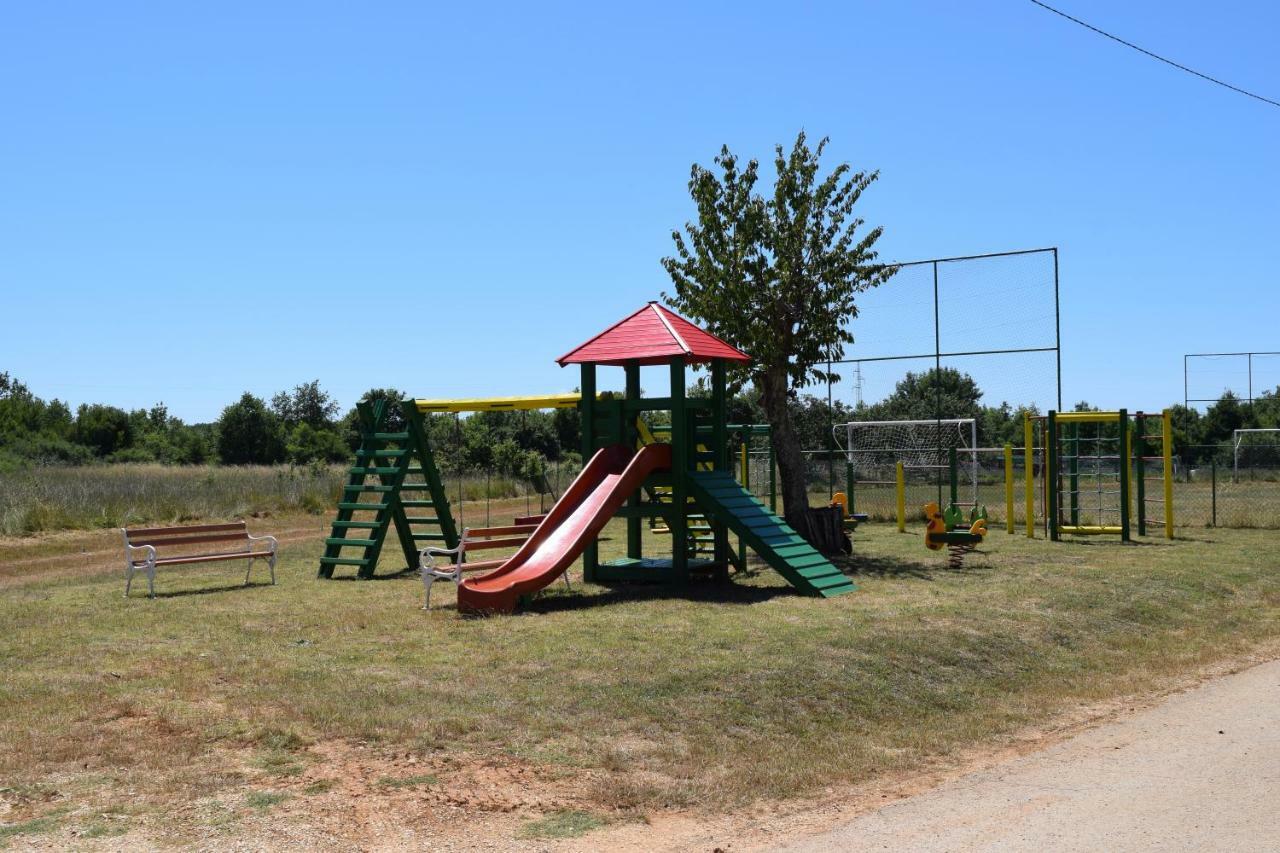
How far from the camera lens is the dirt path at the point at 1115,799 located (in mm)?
5621

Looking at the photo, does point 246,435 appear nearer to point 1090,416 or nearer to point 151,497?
point 151,497

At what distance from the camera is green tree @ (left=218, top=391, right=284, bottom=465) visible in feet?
205

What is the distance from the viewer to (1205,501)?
30078mm

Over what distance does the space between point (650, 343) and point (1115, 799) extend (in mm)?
8691

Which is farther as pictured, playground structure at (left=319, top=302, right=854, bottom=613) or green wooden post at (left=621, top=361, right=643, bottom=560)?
green wooden post at (left=621, top=361, right=643, bottom=560)

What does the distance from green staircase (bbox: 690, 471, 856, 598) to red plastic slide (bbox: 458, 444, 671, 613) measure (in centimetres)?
64

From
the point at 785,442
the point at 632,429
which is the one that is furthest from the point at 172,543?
the point at 785,442

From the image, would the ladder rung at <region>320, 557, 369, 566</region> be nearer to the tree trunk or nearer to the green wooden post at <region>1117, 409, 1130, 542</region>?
the tree trunk

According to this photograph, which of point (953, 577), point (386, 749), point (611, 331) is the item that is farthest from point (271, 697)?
point (953, 577)

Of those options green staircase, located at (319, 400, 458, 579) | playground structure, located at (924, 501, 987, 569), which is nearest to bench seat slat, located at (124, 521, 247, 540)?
green staircase, located at (319, 400, 458, 579)

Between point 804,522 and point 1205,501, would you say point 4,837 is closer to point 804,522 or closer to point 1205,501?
point 804,522

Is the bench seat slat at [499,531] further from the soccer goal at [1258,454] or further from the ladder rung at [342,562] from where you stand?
the soccer goal at [1258,454]

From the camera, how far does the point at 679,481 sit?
13.6m

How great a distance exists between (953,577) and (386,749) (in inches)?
357
